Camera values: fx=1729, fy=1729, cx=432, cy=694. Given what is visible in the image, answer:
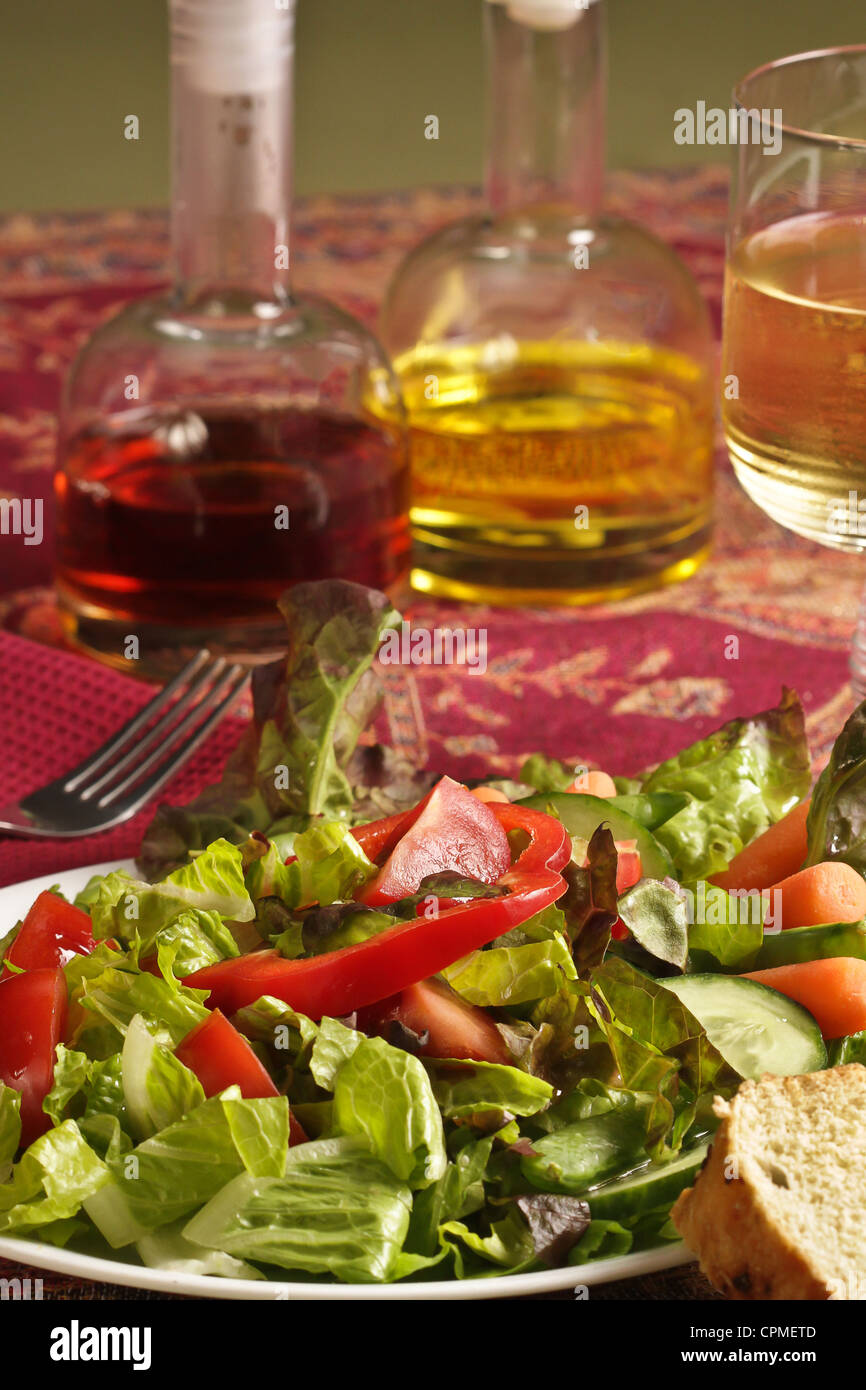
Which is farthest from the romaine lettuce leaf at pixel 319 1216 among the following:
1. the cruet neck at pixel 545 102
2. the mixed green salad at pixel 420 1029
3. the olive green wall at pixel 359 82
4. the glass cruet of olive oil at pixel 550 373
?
the olive green wall at pixel 359 82

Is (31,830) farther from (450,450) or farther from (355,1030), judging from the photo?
(450,450)

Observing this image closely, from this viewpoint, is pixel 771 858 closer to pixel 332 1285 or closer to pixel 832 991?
pixel 832 991

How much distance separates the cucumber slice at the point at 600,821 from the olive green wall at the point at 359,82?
Result: 272 centimetres

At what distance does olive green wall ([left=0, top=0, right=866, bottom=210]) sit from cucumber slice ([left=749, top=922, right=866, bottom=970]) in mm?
2850

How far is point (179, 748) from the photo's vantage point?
1427 millimetres

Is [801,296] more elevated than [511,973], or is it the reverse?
[801,296]

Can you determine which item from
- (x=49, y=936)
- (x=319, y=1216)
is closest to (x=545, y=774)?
(x=49, y=936)

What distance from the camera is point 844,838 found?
3.73ft

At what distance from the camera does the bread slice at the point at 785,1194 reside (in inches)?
31.9

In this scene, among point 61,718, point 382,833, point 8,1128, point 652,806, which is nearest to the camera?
point 8,1128

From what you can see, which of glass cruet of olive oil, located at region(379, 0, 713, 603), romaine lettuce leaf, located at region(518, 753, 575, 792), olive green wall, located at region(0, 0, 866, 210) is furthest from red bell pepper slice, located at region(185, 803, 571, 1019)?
olive green wall, located at region(0, 0, 866, 210)

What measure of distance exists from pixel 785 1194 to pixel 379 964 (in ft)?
0.79

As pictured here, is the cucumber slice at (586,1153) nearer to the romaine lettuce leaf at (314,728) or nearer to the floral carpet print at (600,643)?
the romaine lettuce leaf at (314,728)
